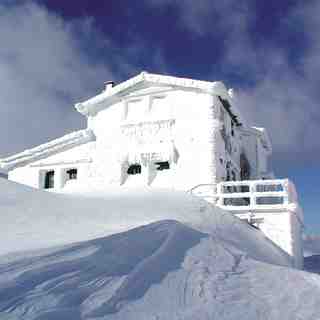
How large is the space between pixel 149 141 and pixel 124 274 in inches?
655

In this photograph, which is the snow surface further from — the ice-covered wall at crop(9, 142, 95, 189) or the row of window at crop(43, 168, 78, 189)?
the row of window at crop(43, 168, 78, 189)

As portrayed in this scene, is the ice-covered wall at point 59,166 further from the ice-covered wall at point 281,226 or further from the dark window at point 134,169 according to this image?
the ice-covered wall at point 281,226

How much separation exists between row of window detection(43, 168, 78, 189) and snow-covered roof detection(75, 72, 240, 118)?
303 cm

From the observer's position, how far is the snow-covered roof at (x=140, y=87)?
22.5 m

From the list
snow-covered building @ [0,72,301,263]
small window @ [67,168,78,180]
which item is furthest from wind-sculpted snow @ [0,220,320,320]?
small window @ [67,168,78,180]

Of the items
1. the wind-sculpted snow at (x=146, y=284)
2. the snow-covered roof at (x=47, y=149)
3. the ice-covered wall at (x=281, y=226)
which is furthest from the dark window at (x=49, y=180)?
the wind-sculpted snow at (x=146, y=284)

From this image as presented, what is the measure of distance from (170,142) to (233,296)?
15.8m

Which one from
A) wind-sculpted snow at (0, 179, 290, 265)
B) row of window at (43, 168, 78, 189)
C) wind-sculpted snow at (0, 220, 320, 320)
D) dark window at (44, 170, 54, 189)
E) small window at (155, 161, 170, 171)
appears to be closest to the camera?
wind-sculpted snow at (0, 220, 320, 320)

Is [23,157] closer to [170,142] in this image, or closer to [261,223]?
[170,142]

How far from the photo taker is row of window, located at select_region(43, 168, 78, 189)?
26.1 m

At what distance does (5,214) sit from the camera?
9492mm

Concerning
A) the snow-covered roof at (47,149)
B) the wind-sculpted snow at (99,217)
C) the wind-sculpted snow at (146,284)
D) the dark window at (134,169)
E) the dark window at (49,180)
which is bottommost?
the wind-sculpted snow at (146,284)

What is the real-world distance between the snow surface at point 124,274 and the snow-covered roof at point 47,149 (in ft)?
45.7

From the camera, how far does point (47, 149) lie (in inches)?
1043
